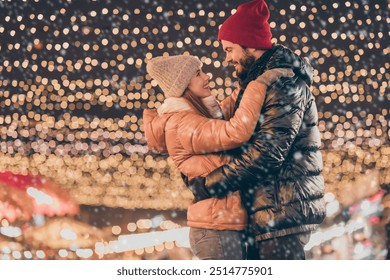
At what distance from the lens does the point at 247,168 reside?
1617mm

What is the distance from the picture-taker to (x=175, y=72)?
5.60 feet

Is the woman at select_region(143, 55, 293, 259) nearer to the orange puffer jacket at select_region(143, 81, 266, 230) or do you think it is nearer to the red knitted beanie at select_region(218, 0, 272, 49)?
the orange puffer jacket at select_region(143, 81, 266, 230)

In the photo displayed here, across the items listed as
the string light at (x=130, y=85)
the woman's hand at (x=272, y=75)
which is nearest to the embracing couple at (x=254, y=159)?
the woman's hand at (x=272, y=75)

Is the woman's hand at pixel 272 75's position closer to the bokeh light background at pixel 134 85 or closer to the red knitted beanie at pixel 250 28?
the red knitted beanie at pixel 250 28

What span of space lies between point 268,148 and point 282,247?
263 millimetres

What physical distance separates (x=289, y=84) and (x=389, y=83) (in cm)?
113

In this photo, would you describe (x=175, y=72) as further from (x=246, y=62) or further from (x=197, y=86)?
(x=246, y=62)

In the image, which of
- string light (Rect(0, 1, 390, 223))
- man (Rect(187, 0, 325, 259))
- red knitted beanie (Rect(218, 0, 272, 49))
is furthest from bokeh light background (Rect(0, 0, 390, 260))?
man (Rect(187, 0, 325, 259))

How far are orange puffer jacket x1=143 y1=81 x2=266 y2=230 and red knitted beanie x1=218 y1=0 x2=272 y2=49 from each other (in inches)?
6.0

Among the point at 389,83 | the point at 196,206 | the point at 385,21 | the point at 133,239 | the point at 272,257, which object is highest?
the point at 385,21

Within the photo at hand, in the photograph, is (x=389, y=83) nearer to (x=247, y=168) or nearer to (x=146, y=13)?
(x=146, y=13)

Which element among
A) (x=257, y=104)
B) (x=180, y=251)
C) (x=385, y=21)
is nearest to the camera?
(x=257, y=104)

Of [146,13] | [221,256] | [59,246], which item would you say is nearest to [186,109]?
[221,256]

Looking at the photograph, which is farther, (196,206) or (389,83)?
(389,83)
